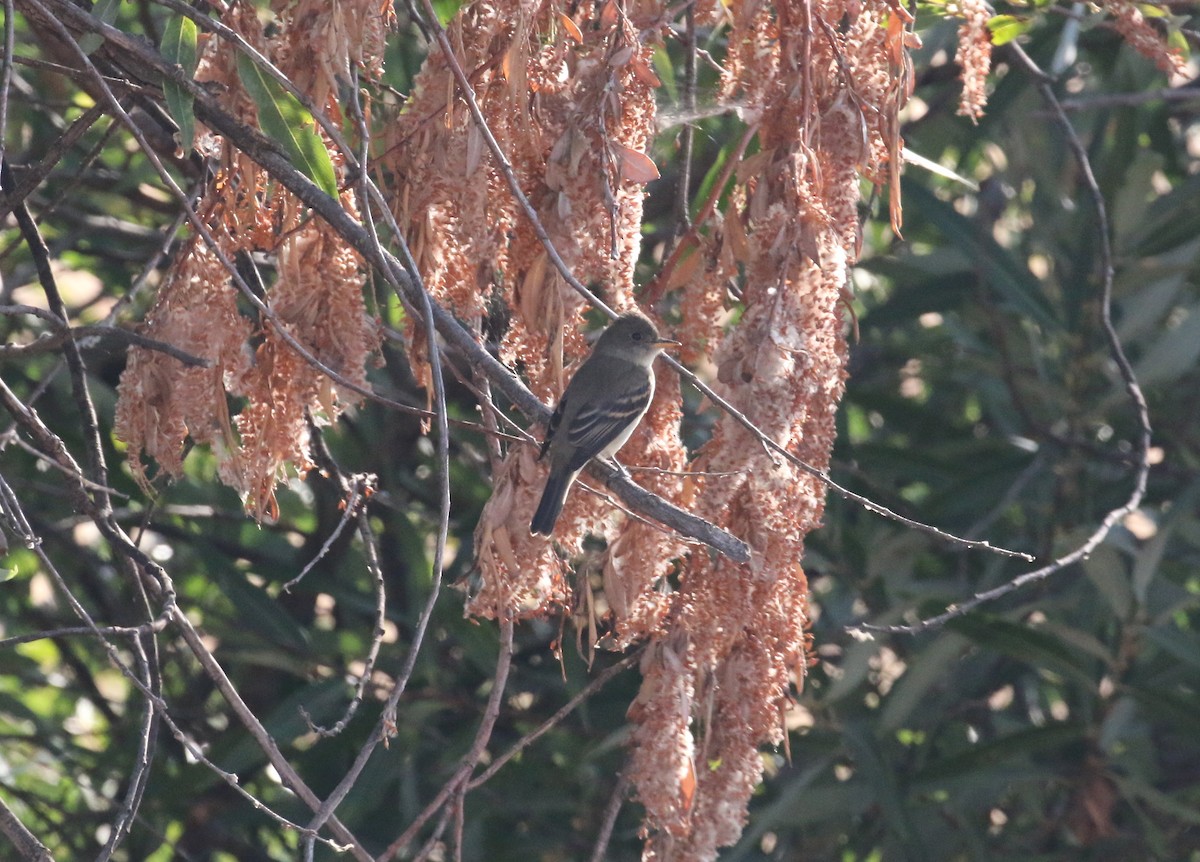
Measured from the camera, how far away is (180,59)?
107 inches

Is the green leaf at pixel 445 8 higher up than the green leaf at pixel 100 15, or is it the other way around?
the green leaf at pixel 100 15

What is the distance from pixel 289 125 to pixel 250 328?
36cm

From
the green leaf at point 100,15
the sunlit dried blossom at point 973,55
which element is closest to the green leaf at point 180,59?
the green leaf at point 100,15

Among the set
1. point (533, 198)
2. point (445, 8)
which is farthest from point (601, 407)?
point (533, 198)

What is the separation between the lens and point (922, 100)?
572 cm

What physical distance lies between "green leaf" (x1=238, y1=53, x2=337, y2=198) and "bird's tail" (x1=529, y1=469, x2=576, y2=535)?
2.13 ft

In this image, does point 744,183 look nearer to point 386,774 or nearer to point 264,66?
point 264,66

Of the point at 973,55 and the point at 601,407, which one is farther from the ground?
the point at 973,55

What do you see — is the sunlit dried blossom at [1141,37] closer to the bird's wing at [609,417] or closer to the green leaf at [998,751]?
the bird's wing at [609,417]

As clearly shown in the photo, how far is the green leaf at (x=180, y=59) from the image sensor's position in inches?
98.3

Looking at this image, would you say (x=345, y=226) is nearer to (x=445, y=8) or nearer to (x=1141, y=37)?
(x=445, y=8)

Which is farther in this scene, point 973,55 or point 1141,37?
point 1141,37

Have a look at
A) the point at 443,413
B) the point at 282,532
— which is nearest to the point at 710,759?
the point at 443,413

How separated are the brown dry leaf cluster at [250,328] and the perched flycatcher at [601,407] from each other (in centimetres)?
40
